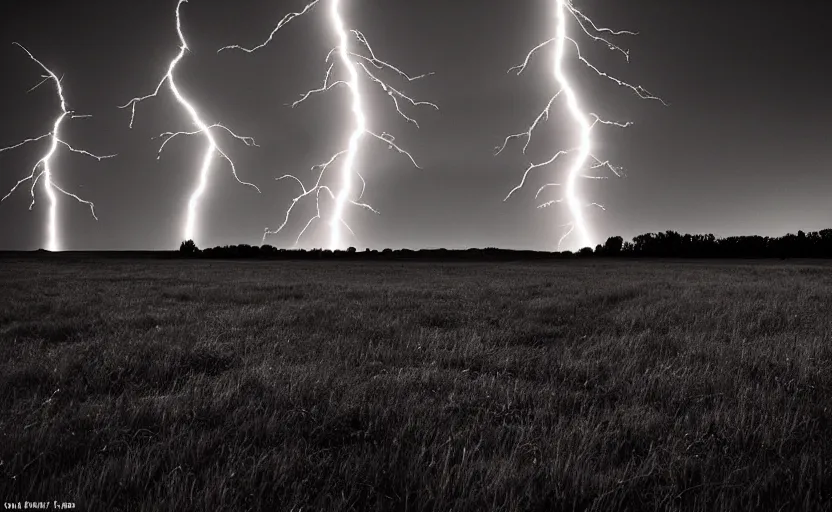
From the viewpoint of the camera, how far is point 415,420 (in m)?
3.00

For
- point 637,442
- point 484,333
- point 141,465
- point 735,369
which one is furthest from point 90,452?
point 735,369

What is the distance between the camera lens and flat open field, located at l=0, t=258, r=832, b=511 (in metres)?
2.14

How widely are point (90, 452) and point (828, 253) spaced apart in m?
85.1

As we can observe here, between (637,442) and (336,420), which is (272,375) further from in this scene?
(637,442)

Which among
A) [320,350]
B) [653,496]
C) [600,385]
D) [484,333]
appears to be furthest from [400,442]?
[484,333]

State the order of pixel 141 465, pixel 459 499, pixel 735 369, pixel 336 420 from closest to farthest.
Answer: pixel 459 499 → pixel 141 465 → pixel 336 420 → pixel 735 369

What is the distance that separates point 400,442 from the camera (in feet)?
8.73

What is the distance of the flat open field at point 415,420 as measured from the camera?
7.01 feet

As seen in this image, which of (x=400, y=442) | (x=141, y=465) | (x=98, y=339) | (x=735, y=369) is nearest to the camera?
(x=141, y=465)

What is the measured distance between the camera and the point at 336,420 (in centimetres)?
299

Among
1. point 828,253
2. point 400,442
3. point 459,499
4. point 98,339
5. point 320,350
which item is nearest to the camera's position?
point 459,499

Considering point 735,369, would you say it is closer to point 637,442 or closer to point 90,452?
point 637,442

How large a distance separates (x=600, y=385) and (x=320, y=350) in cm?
338

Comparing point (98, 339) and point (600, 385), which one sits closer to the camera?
point (600, 385)
